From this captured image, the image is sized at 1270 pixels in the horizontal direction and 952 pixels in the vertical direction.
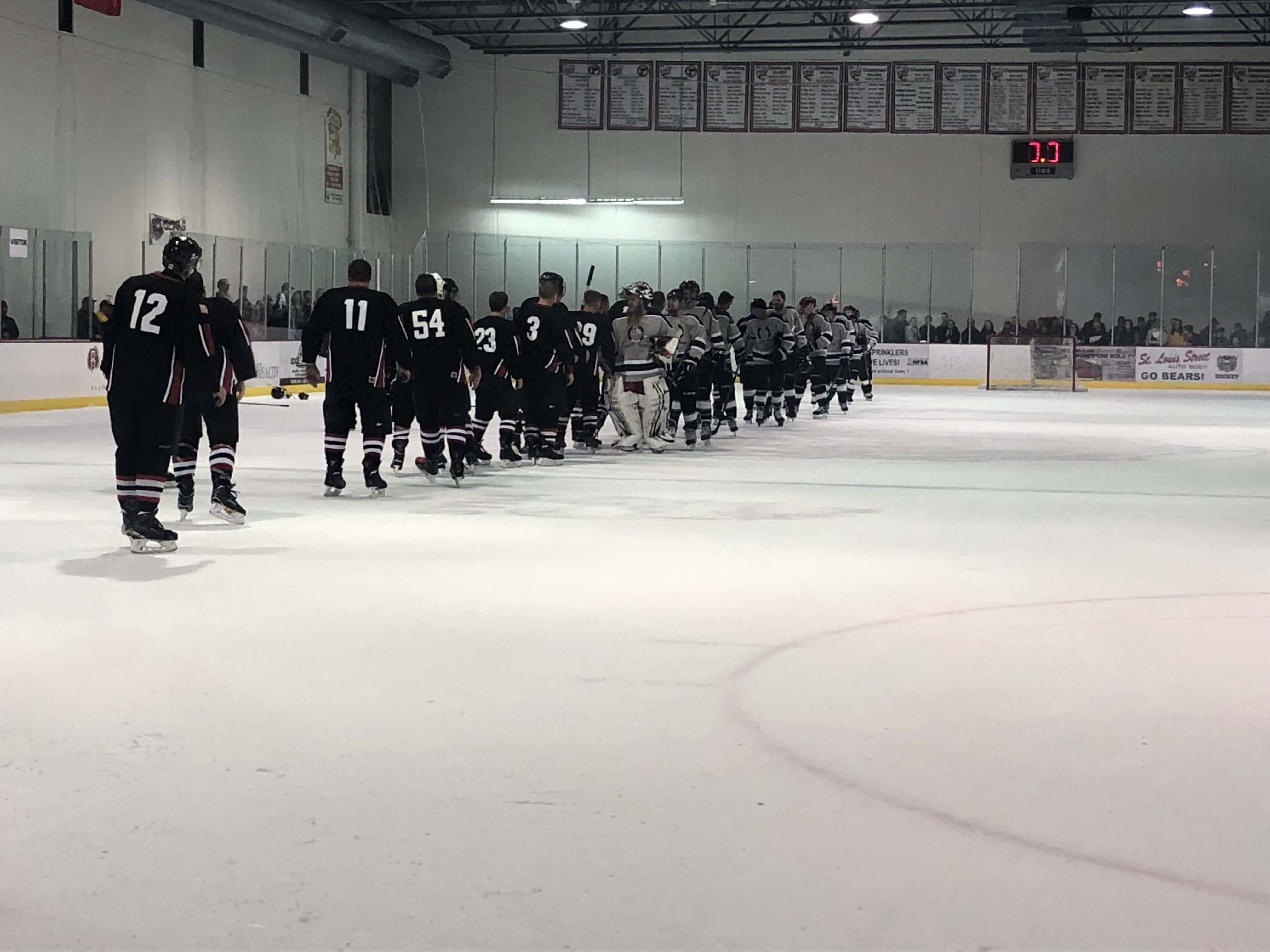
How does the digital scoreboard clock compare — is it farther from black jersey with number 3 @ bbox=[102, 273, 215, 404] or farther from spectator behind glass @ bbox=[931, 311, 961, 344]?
black jersey with number 3 @ bbox=[102, 273, 215, 404]

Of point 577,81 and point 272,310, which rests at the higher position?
point 577,81

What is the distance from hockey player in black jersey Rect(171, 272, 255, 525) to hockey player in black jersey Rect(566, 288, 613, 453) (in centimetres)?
509

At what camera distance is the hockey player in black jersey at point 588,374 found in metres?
14.6

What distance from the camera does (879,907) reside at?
3.04m

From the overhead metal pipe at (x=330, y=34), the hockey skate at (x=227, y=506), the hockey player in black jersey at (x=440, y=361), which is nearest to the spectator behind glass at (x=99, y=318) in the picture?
the overhead metal pipe at (x=330, y=34)

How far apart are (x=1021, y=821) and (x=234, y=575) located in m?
4.34

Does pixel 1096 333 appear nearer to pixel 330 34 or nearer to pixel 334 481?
pixel 330 34

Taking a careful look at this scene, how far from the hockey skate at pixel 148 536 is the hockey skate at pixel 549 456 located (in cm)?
596

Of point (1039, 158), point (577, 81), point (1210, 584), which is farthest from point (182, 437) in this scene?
point (1039, 158)

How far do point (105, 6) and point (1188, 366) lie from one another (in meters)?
19.9

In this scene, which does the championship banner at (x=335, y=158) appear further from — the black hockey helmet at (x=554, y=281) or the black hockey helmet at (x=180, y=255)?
the black hockey helmet at (x=180, y=255)

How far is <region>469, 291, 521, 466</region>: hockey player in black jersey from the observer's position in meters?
13.0

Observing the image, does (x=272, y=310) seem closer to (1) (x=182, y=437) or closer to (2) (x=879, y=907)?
(1) (x=182, y=437)

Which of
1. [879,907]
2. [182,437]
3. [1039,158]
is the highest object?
[1039,158]
